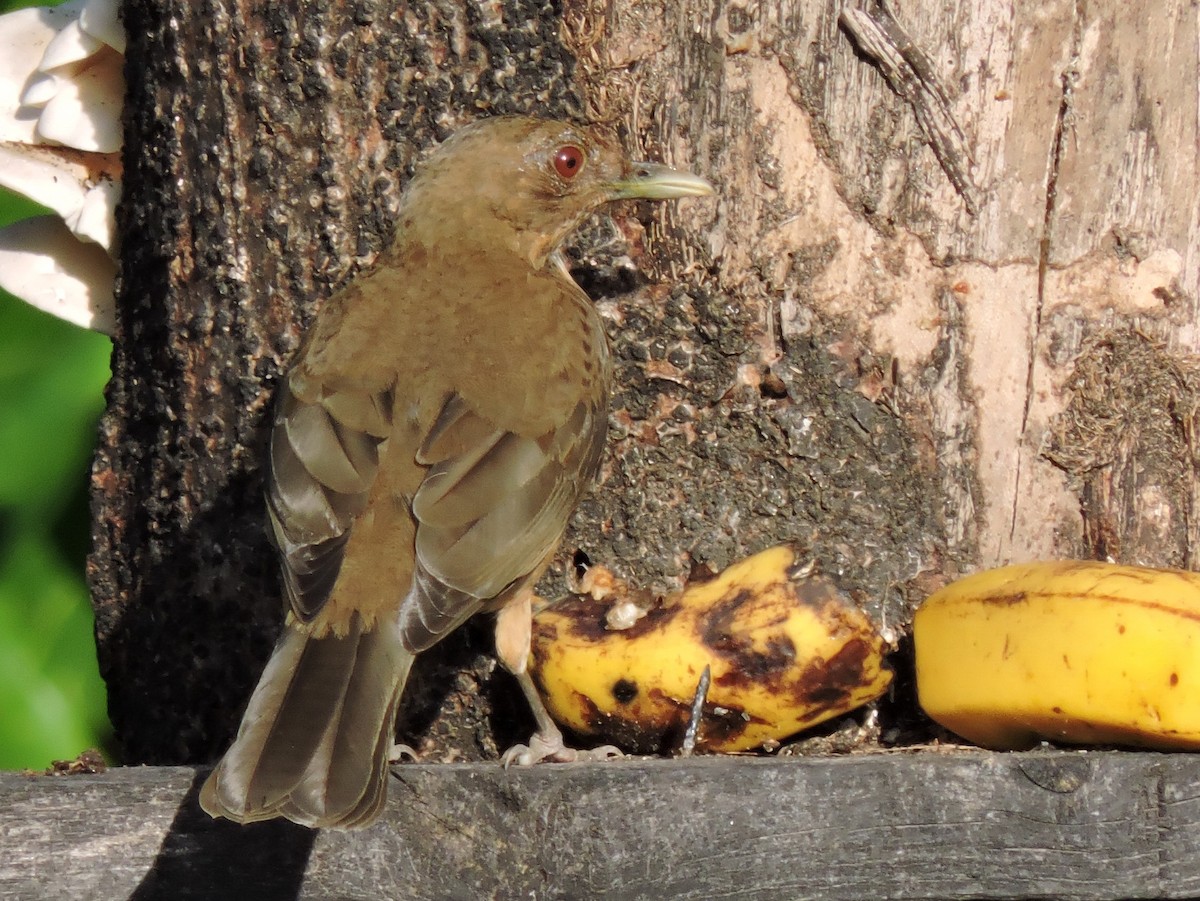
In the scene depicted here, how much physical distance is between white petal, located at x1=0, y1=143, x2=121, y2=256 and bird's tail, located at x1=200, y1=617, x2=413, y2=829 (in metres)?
1.64

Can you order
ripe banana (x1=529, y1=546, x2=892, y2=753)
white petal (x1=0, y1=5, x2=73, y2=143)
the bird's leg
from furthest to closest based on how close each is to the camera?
white petal (x1=0, y1=5, x2=73, y2=143) < the bird's leg < ripe banana (x1=529, y1=546, x2=892, y2=753)

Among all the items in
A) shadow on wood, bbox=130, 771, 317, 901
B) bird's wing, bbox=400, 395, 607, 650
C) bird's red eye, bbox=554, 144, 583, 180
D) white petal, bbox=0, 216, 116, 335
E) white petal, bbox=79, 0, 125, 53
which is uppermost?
white petal, bbox=79, 0, 125, 53

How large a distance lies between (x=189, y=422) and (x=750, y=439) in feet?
4.49

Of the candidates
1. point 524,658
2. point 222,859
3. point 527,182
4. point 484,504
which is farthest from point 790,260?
point 222,859

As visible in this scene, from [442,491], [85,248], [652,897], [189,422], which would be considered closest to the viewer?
[652,897]

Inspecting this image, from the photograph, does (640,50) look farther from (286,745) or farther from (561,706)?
(286,745)

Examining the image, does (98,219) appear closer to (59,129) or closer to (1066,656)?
(59,129)

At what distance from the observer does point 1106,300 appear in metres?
3.68

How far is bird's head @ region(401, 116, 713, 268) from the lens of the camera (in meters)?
3.75

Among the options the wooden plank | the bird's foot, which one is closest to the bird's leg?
the bird's foot

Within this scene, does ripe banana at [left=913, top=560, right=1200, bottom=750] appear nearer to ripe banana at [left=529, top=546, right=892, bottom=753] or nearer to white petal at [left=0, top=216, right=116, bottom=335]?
ripe banana at [left=529, top=546, right=892, bottom=753]

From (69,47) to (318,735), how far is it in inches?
88.1

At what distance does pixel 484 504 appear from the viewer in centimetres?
340

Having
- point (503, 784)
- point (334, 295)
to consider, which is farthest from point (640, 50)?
point (503, 784)
